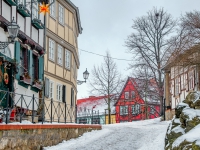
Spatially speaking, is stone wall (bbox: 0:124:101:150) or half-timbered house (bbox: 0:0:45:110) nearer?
stone wall (bbox: 0:124:101:150)

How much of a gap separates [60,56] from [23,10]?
7807 mm

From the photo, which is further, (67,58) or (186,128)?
(67,58)

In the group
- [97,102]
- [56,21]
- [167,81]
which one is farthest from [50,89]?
[97,102]

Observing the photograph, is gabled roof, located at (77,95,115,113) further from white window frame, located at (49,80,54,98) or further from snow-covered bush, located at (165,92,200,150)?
snow-covered bush, located at (165,92,200,150)

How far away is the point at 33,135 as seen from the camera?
38.4ft

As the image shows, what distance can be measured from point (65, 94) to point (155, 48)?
48.9 ft

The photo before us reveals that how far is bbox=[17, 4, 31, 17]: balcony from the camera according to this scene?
16041 mm

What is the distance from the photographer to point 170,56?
19.9m

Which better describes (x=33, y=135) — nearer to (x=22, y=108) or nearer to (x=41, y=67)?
(x=22, y=108)

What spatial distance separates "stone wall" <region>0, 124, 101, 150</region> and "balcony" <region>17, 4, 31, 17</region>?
507 cm

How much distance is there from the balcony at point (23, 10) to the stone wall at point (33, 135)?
5.07 m

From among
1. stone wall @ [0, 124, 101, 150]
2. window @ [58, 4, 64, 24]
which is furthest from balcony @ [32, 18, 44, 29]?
stone wall @ [0, 124, 101, 150]

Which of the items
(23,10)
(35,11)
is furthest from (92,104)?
(23,10)

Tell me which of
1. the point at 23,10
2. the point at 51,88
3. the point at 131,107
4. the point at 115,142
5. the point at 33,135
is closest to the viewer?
the point at 33,135
